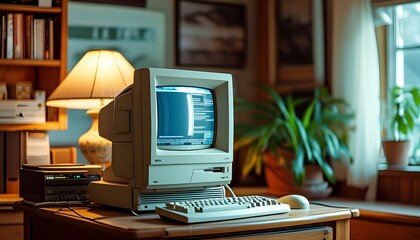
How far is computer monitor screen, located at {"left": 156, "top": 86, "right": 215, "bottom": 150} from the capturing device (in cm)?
215

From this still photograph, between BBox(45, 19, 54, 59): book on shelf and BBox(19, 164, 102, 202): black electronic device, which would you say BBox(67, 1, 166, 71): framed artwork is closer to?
BBox(45, 19, 54, 59): book on shelf

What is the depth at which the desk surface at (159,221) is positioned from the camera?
5.87 feet

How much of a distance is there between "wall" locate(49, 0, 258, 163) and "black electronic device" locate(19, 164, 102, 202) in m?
1.08

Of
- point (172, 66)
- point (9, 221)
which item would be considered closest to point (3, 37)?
point (9, 221)

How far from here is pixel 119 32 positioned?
146 inches

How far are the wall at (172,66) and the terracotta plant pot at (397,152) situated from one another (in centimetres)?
96

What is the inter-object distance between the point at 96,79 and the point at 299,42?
5.14 ft

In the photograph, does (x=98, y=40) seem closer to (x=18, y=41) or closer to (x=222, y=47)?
(x=18, y=41)

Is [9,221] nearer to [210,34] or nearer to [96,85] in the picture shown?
[96,85]

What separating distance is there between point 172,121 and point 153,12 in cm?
178

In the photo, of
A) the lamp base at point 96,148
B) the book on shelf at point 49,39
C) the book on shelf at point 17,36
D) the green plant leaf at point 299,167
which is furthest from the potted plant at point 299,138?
the book on shelf at point 17,36

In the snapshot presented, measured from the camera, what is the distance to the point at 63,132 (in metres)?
3.59

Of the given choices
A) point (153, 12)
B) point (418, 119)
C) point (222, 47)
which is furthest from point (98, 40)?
point (418, 119)

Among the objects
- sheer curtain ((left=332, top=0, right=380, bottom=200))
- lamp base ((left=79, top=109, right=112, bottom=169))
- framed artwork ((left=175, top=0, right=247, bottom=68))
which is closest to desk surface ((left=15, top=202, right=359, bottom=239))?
lamp base ((left=79, top=109, right=112, bottom=169))
